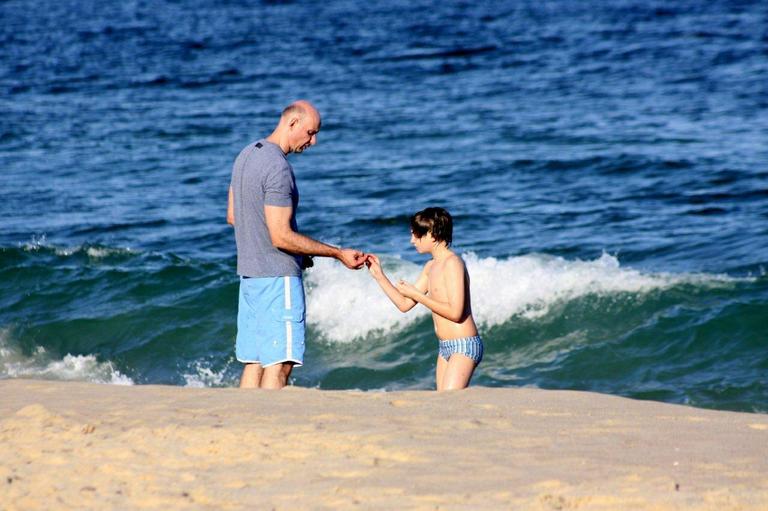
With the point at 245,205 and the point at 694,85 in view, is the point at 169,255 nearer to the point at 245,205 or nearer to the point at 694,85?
the point at 245,205

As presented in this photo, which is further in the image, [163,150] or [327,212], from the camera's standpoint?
[163,150]

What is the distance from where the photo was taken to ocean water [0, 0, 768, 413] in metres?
9.99

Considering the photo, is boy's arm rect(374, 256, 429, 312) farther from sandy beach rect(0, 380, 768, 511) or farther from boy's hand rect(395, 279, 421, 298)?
sandy beach rect(0, 380, 768, 511)

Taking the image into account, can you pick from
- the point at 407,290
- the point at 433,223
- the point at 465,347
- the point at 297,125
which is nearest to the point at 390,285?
the point at 407,290

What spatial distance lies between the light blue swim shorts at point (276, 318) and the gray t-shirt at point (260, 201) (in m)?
0.06

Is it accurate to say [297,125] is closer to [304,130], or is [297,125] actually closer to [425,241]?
[304,130]

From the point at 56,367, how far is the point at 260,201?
180 inches

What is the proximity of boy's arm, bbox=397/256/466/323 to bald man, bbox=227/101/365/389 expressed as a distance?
35cm

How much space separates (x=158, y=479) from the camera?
4680mm

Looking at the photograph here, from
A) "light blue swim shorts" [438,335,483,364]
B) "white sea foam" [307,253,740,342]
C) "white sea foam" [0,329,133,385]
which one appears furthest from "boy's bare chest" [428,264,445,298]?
"white sea foam" [307,253,740,342]

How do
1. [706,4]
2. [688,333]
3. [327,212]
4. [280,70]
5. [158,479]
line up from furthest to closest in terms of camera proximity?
1. [706,4]
2. [280,70]
3. [327,212]
4. [688,333]
5. [158,479]

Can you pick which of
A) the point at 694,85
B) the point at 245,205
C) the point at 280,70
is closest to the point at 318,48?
the point at 280,70

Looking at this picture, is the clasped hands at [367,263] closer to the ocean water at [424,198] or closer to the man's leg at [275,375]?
the man's leg at [275,375]

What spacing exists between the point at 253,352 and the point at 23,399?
1.26 metres
